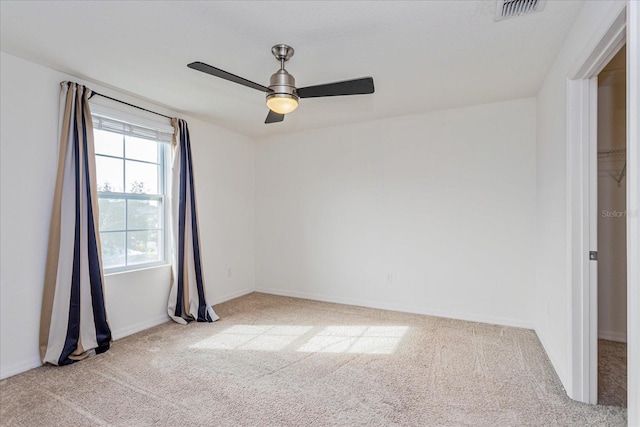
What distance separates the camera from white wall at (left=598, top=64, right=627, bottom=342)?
2.95 m

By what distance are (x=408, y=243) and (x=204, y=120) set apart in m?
2.98

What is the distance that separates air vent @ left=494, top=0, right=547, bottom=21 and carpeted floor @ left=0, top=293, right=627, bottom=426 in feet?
7.91

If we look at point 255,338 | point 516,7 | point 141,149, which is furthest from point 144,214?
point 516,7

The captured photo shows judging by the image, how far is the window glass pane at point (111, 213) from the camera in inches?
129

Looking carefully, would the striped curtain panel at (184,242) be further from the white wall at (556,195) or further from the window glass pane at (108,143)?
the white wall at (556,195)

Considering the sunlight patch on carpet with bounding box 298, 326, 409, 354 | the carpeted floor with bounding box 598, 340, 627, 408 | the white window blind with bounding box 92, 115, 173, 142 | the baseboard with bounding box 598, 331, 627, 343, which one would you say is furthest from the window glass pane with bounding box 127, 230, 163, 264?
the baseboard with bounding box 598, 331, 627, 343

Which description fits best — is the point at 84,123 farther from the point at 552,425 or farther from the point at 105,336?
the point at 552,425

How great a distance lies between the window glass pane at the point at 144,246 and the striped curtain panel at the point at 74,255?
0.54m

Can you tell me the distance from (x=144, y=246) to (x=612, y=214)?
460cm

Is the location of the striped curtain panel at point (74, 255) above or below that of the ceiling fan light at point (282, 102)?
below

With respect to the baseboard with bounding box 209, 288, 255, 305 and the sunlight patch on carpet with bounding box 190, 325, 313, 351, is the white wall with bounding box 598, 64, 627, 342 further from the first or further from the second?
the baseboard with bounding box 209, 288, 255, 305

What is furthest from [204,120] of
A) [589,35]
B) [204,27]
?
[589,35]

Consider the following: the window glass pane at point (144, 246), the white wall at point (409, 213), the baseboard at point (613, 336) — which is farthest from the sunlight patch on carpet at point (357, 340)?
the window glass pane at point (144, 246)

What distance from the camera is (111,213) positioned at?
3369 millimetres
